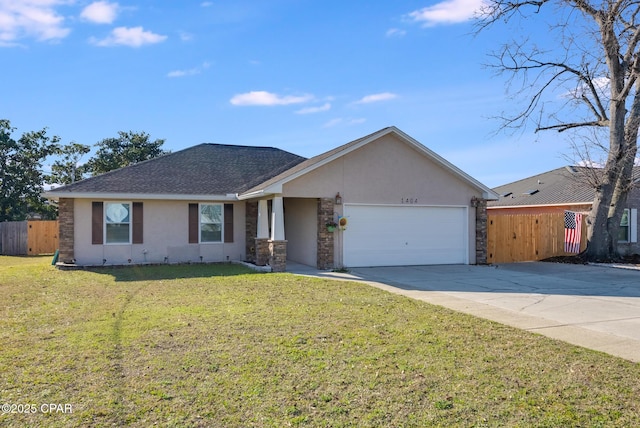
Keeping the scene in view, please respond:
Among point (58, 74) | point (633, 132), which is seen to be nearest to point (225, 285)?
point (58, 74)

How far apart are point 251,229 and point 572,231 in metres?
12.9

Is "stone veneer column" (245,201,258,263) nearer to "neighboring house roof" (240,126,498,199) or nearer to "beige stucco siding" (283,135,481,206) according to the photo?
"neighboring house roof" (240,126,498,199)

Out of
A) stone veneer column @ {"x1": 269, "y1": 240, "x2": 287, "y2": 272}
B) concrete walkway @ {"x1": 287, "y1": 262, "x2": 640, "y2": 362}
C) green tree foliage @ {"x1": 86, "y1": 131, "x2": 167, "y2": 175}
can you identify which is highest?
green tree foliage @ {"x1": 86, "y1": 131, "x2": 167, "y2": 175}

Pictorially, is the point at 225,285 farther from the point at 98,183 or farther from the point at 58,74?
the point at 58,74

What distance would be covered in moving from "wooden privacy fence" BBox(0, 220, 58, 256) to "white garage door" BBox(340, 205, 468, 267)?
17186 millimetres

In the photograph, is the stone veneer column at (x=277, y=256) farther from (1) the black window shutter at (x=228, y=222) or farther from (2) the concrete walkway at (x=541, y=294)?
(1) the black window shutter at (x=228, y=222)

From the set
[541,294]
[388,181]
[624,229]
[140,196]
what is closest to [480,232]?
[388,181]

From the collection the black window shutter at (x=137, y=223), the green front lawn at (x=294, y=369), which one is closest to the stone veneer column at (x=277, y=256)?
the black window shutter at (x=137, y=223)

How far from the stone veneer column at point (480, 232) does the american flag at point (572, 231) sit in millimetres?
4586

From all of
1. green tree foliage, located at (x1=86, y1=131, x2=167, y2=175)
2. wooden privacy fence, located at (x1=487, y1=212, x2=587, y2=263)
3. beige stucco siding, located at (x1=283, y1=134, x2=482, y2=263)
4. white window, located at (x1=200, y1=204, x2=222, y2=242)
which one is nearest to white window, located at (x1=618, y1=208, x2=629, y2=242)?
wooden privacy fence, located at (x1=487, y1=212, x2=587, y2=263)

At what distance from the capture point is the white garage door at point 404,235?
15484 millimetres

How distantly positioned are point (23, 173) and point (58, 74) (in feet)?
67.4

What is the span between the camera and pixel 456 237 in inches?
664

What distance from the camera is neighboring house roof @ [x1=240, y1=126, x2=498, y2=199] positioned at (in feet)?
47.1
